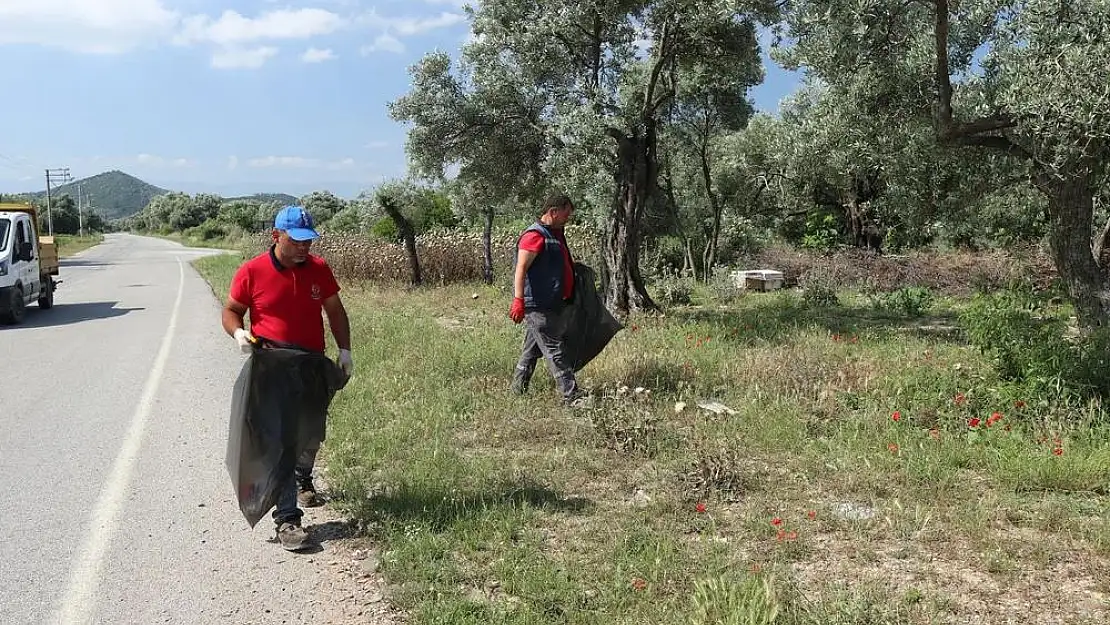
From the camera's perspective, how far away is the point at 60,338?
42.2 feet

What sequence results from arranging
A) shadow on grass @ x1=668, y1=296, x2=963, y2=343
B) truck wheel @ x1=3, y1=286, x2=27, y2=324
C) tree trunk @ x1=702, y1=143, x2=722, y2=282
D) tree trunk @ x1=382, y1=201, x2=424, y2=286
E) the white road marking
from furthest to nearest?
tree trunk @ x1=702, y1=143, x2=722, y2=282, tree trunk @ x1=382, y1=201, x2=424, y2=286, truck wheel @ x1=3, y1=286, x2=27, y2=324, shadow on grass @ x1=668, y1=296, x2=963, y2=343, the white road marking

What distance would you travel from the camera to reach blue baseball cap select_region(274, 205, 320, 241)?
4.51 meters

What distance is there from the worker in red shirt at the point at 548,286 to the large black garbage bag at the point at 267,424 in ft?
8.48

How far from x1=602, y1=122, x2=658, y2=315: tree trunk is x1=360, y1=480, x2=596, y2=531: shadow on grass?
8.19 metres

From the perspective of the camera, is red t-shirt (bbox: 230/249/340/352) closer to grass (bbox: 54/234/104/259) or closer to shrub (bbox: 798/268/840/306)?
shrub (bbox: 798/268/840/306)

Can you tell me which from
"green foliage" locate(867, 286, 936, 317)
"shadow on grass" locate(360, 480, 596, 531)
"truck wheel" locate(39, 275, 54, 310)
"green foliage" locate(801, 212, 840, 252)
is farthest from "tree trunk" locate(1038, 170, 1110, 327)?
"truck wheel" locate(39, 275, 54, 310)

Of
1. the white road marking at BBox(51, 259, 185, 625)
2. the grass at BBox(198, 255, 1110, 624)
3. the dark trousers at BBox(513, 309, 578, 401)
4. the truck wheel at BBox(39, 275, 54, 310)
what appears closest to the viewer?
the grass at BBox(198, 255, 1110, 624)

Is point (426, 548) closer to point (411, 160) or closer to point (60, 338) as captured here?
point (411, 160)

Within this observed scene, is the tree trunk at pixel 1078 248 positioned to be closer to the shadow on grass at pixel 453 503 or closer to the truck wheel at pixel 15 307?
the shadow on grass at pixel 453 503

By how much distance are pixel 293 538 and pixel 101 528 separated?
1.32 metres

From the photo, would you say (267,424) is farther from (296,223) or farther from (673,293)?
(673,293)

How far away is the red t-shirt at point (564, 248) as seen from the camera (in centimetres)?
699

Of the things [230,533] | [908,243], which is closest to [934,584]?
[230,533]

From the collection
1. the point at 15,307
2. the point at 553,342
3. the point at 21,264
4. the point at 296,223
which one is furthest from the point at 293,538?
the point at 21,264
